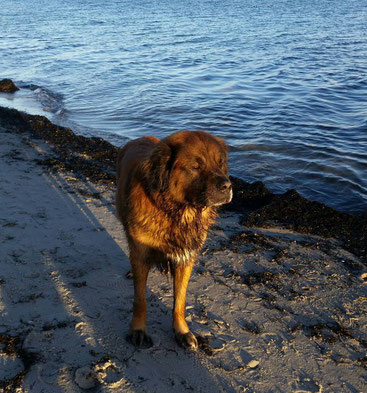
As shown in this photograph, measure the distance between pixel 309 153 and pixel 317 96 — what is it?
565 centimetres

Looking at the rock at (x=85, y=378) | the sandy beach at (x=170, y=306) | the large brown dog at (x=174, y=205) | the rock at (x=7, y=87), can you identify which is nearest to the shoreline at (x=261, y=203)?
the sandy beach at (x=170, y=306)

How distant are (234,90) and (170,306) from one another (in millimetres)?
13510

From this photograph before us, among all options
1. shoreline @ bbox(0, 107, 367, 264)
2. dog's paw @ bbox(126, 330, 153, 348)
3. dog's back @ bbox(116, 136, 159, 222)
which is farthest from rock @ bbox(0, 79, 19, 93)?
dog's paw @ bbox(126, 330, 153, 348)

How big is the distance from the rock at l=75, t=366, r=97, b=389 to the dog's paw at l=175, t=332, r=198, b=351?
0.86 metres

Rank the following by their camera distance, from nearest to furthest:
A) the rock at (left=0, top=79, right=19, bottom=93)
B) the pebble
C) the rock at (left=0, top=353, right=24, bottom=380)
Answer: the rock at (left=0, top=353, right=24, bottom=380), the pebble, the rock at (left=0, top=79, right=19, bottom=93)

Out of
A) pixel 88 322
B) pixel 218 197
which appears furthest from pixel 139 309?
pixel 218 197

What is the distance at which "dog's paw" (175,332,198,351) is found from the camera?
11.6ft

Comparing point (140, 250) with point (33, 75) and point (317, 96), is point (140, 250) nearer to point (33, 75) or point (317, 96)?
point (317, 96)

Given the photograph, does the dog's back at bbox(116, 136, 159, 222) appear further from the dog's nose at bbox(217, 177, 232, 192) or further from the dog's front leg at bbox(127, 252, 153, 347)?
the dog's nose at bbox(217, 177, 232, 192)

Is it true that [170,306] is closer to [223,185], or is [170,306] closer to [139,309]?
[139,309]

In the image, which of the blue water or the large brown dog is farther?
the blue water

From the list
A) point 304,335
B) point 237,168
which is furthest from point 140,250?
point 237,168

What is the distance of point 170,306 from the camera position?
163 inches

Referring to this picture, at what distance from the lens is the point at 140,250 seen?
3.51 m
